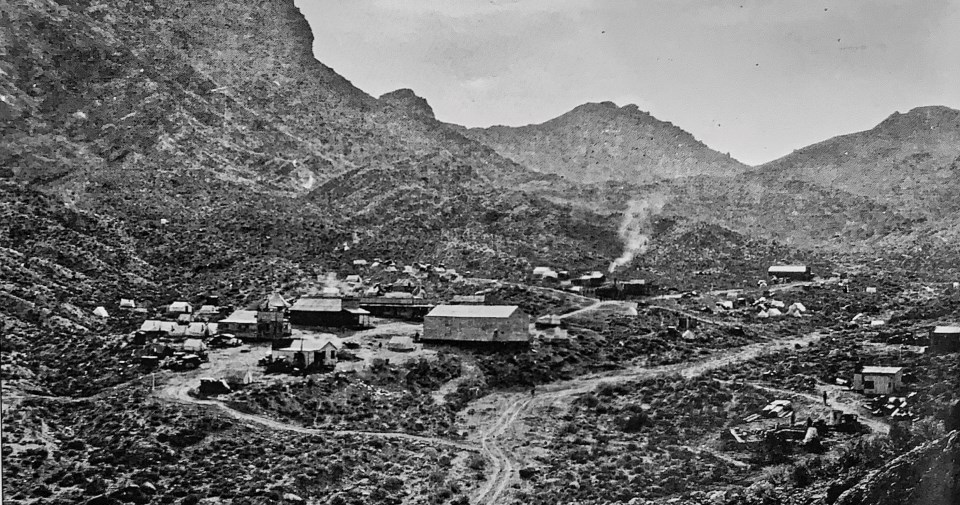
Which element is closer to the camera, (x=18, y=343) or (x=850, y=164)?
(x=18, y=343)

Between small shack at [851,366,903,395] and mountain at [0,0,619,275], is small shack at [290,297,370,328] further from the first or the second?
small shack at [851,366,903,395]

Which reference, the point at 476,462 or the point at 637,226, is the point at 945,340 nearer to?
the point at 476,462

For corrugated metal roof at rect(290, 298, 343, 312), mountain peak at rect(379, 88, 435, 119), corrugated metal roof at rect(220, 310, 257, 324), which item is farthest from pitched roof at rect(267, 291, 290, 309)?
mountain peak at rect(379, 88, 435, 119)

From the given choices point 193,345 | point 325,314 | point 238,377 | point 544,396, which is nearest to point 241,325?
point 193,345

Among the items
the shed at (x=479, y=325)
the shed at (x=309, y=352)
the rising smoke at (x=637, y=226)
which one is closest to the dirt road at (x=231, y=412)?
the shed at (x=309, y=352)

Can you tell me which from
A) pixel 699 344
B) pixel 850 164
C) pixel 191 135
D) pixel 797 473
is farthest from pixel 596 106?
pixel 797 473

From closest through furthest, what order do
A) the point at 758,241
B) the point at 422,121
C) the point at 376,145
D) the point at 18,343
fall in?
the point at 18,343 → the point at 758,241 → the point at 376,145 → the point at 422,121

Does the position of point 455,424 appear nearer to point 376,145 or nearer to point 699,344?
point 699,344
